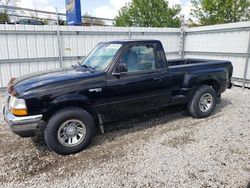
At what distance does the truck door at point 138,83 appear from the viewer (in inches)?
145

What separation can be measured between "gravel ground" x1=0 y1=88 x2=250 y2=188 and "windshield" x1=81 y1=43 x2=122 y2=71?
1423mm

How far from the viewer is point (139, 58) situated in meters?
4.03

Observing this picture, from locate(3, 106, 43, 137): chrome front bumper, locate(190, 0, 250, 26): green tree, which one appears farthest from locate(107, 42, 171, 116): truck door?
locate(190, 0, 250, 26): green tree

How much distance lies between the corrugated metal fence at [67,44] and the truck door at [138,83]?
4.96m

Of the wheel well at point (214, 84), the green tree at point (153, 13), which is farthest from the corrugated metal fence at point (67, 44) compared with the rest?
the green tree at point (153, 13)

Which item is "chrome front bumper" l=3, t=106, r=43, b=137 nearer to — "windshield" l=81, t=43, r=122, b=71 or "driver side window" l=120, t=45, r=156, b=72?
"windshield" l=81, t=43, r=122, b=71

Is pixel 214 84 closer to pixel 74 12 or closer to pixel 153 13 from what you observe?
pixel 74 12

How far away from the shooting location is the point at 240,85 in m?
8.12

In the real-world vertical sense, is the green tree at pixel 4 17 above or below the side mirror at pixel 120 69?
above

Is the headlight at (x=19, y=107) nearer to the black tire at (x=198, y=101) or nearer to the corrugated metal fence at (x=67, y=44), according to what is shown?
the black tire at (x=198, y=101)

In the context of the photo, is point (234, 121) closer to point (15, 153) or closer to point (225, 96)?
point (225, 96)

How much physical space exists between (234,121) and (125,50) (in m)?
3.03

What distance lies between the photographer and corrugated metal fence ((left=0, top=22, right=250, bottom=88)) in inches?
291

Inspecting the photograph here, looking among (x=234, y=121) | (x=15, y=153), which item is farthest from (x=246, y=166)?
(x=15, y=153)
